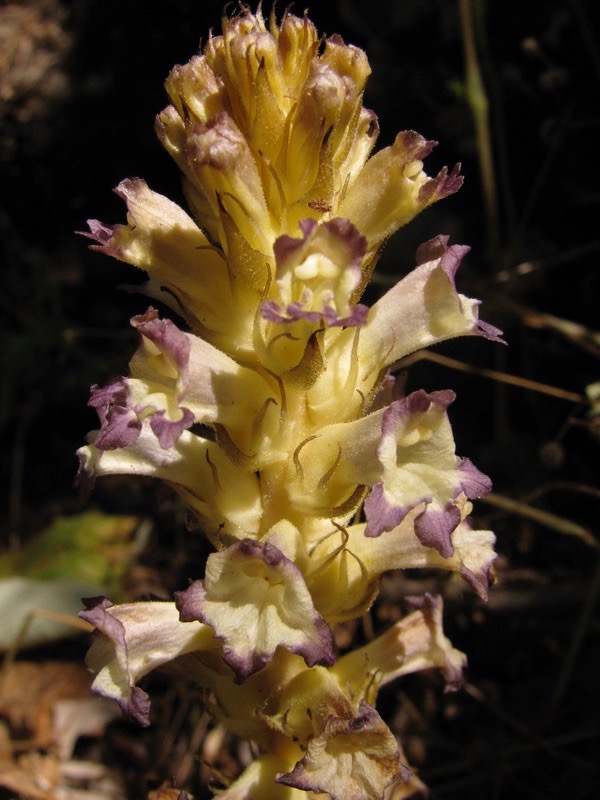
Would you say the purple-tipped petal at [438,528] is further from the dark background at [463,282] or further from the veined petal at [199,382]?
the dark background at [463,282]

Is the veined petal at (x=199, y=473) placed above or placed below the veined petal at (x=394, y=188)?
below

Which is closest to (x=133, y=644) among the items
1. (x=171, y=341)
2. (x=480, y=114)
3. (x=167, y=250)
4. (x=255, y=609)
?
(x=255, y=609)

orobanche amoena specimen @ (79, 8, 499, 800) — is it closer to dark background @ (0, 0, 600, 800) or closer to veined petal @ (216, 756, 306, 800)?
veined petal @ (216, 756, 306, 800)

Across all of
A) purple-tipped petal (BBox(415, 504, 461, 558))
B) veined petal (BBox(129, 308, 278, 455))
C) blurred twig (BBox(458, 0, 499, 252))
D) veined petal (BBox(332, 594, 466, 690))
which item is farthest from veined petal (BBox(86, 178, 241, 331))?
blurred twig (BBox(458, 0, 499, 252))

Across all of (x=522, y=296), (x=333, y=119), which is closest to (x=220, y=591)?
(x=333, y=119)

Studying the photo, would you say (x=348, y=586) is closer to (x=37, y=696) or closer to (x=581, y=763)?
(x=581, y=763)

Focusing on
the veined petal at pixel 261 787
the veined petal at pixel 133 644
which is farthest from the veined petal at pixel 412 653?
the veined petal at pixel 133 644
